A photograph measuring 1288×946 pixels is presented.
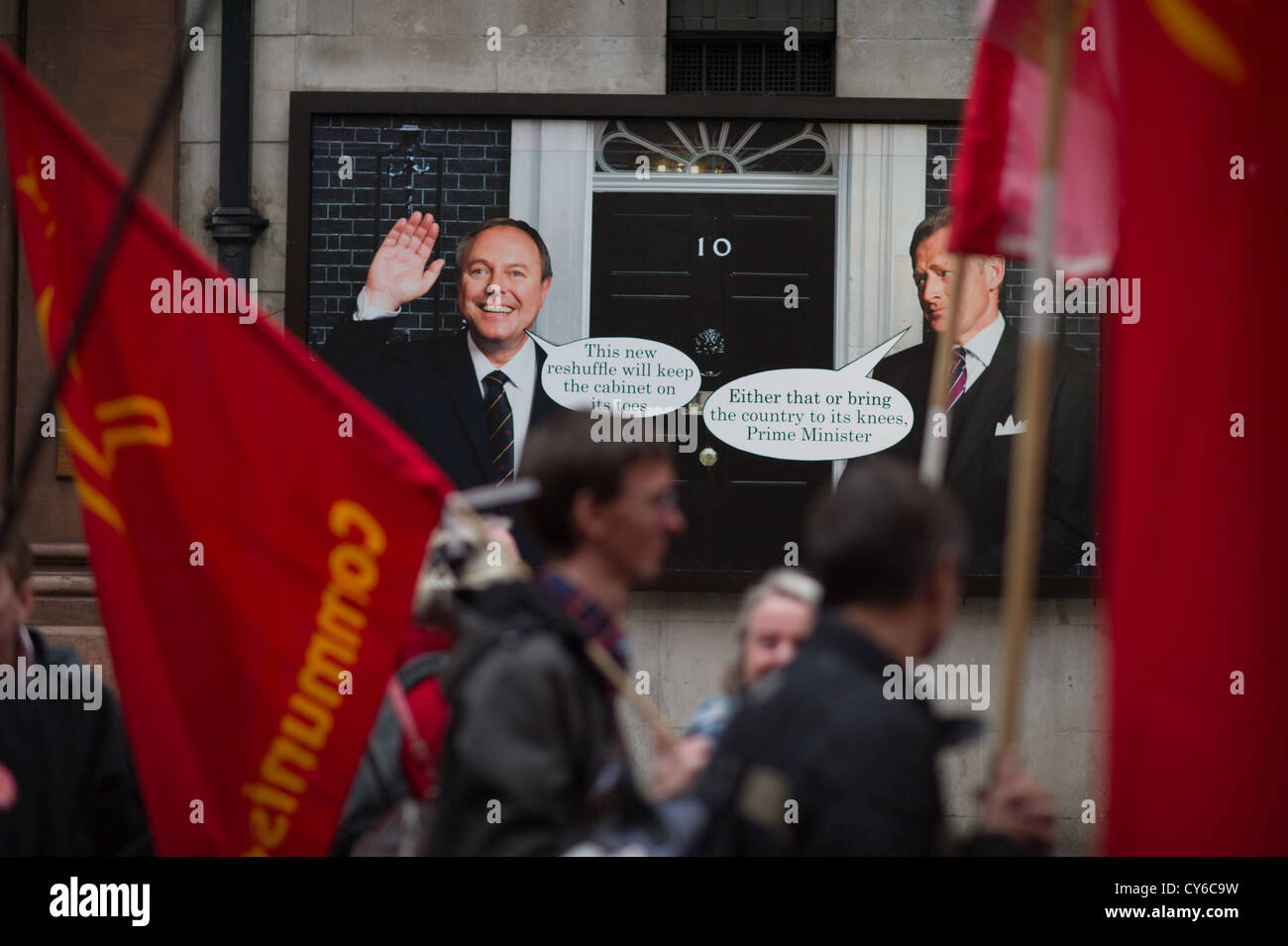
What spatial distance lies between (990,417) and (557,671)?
7118 millimetres

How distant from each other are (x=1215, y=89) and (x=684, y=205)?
6402mm

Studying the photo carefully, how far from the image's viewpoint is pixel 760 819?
7.63 feet

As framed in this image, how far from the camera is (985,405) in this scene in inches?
368

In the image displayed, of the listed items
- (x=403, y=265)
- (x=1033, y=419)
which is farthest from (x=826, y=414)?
(x=1033, y=419)

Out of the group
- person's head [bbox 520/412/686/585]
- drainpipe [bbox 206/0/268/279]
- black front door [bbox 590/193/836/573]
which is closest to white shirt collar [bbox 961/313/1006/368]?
black front door [bbox 590/193/836/573]

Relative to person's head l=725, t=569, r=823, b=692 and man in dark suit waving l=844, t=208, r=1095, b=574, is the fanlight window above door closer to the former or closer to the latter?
man in dark suit waving l=844, t=208, r=1095, b=574

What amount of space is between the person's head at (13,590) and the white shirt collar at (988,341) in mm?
6459

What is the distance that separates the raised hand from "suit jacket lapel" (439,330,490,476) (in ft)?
1.48

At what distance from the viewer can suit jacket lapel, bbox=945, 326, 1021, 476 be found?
930 centimetres

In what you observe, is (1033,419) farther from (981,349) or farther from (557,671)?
(981,349)

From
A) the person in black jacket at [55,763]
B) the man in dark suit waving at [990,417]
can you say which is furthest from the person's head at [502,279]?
the person in black jacket at [55,763]
